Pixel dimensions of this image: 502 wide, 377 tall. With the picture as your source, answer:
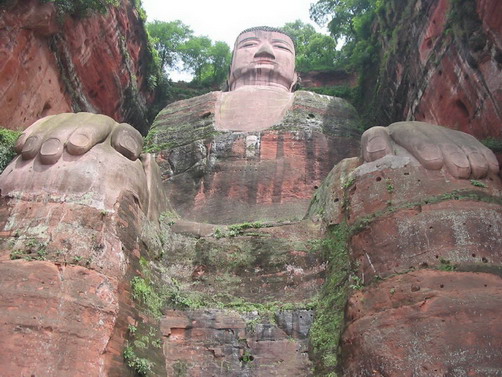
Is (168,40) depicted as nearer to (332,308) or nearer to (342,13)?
(342,13)

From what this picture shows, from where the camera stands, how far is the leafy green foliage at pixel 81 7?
11062 mm

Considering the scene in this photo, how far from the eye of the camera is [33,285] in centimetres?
549

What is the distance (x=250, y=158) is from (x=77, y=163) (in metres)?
5.42

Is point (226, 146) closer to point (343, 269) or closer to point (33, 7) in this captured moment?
point (33, 7)

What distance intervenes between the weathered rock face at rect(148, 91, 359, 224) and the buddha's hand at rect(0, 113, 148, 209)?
314cm

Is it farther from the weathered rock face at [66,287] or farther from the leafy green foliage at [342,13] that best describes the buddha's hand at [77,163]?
the leafy green foliage at [342,13]

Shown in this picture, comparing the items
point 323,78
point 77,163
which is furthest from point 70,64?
point 323,78

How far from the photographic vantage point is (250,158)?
1181 centimetres

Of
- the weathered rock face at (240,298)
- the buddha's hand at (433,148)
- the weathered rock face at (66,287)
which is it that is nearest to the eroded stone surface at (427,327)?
→ the weathered rock face at (240,298)

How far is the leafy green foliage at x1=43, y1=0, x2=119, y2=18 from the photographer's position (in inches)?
436

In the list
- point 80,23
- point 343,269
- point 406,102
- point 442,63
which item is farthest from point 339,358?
point 80,23

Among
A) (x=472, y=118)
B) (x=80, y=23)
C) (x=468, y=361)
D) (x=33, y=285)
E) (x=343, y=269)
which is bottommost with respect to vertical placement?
(x=468, y=361)

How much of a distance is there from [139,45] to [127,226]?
10012 mm

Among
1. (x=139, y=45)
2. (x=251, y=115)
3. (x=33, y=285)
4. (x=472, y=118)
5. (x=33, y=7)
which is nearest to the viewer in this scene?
(x=33, y=285)
